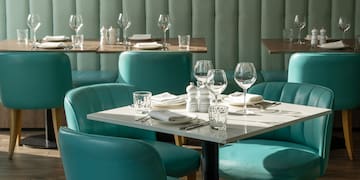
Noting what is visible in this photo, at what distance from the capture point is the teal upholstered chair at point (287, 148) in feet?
10.6

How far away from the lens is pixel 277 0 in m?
5.95

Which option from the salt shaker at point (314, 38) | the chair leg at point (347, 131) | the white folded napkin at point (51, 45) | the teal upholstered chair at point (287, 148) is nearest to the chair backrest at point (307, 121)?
the teal upholstered chair at point (287, 148)

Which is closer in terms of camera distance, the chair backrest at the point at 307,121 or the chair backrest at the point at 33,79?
the chair backrest at the point at 307,121

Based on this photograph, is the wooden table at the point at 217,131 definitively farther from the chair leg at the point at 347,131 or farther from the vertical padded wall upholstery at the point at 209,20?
the vertical padded wall upholstery at the point at 209,20

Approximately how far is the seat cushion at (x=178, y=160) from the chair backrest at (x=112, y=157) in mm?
919

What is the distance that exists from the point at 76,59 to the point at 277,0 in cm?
173

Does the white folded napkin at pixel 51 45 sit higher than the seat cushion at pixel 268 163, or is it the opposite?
the white folded napkin at pixel 51 45

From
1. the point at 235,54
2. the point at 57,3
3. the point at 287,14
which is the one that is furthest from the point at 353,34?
the point at 57,3

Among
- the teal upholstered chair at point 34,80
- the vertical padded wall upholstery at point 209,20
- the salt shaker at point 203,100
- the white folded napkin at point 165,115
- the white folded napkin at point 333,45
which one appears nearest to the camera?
the white folded napkin at point 165,115

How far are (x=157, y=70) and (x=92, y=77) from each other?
0.99m

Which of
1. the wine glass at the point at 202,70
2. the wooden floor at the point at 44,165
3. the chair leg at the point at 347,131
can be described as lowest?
the wooden floor at the point at 44,165

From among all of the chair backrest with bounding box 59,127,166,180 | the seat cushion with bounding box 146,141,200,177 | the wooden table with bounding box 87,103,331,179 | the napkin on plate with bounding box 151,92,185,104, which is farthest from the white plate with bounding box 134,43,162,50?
the chair backrest with bounding box 59,127,166,180

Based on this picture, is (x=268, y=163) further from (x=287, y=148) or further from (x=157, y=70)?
(x=157, y=70)

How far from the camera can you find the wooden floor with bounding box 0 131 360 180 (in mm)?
4566
